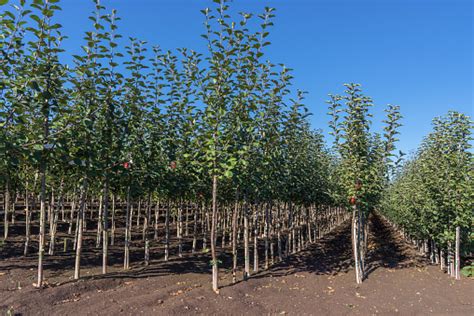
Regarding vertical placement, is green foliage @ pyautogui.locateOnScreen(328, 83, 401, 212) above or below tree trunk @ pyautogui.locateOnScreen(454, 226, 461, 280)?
above

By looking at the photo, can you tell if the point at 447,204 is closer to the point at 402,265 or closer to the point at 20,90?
the point at 402,265

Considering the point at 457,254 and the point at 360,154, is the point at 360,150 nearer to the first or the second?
the point at 360,154

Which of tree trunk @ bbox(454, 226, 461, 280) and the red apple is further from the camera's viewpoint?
tree trunk @ bbox(454, 226, 461, 280)

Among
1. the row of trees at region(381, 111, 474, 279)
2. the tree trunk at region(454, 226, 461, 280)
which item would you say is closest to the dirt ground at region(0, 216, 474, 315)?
the tree trunk at region(454, 226, 461, 280)

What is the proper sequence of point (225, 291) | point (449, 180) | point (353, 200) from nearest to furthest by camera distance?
point (225, 291) → point (353, 200) → point (449, 180)

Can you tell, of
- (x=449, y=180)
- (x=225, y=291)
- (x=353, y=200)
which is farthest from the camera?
(x=449, y=180)

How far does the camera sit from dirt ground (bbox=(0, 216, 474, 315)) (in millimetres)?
7277

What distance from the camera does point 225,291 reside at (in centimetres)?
863

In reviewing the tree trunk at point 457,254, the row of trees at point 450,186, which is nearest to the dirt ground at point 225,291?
the tree trunk at point 457,254

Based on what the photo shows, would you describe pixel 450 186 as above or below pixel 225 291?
above

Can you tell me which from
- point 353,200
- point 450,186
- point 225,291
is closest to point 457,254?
point 450,186

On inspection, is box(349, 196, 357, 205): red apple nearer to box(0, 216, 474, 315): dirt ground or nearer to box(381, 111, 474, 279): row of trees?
box(0, 216, 474, 315): dirt ground

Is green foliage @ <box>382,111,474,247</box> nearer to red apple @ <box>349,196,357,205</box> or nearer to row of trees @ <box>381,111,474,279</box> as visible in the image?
row of trees @ <box>381,111,474,279</box>

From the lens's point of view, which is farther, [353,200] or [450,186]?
[450,186]
